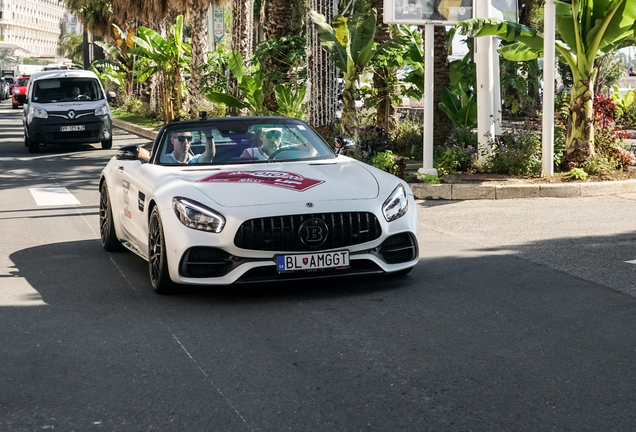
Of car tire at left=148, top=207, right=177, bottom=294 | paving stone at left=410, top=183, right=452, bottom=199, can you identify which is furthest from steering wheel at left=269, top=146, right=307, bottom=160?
paving stone at left=410, top=183, right=452, bottom=199

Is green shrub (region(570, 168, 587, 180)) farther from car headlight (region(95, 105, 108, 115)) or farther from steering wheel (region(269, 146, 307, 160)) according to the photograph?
car headlight (region(95, 105, 108, 115))

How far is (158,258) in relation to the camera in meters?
7.09

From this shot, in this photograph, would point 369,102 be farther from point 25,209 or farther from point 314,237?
point 314,237

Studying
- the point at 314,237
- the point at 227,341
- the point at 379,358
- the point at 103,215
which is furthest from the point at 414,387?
the point at 103,215

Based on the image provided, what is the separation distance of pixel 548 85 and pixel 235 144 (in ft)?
22.2

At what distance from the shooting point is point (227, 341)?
5.73 m

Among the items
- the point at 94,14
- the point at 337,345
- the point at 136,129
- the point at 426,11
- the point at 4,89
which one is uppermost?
the point at 94,14

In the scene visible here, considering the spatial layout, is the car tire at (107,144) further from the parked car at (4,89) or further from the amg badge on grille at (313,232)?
the parked car at (4,89)

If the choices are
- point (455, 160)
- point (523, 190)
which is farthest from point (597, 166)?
point (455, 160)

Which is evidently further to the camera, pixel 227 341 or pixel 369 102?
pixel 369 102

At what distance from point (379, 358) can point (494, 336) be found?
875 millimetres

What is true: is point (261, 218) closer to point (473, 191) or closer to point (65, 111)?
point (473, 191)

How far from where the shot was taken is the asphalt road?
4.36 meters

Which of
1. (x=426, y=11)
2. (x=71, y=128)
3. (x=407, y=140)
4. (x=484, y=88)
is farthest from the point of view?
(x=71, y=128)
